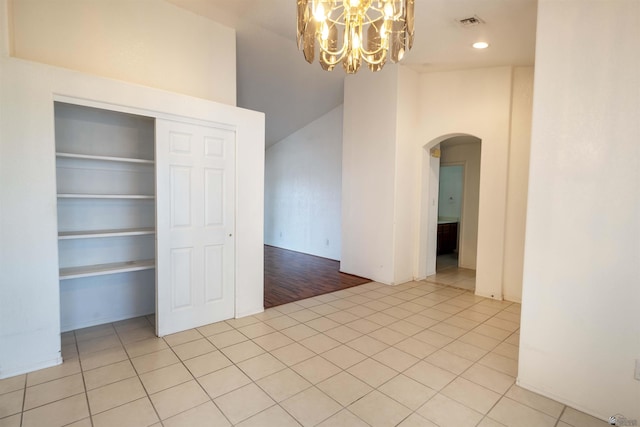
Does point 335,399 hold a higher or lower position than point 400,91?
lower

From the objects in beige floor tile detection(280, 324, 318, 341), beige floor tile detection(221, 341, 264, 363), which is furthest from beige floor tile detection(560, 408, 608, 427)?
beige floor tile detection(221, 341, 264, 363)

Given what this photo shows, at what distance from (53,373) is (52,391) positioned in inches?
11.0

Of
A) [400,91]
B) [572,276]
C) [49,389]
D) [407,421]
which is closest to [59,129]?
[49,389]

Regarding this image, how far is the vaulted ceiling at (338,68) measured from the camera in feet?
10.3

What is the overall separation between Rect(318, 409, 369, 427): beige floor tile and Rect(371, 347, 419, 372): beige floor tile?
2.34 feet

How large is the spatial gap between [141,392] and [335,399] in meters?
1.39

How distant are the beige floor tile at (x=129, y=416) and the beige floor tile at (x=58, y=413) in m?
0.13

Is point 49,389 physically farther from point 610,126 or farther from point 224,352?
point 610,126

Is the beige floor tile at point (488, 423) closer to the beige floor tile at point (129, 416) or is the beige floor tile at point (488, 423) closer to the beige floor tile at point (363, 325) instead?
the beige floor tile at point (363, 325)

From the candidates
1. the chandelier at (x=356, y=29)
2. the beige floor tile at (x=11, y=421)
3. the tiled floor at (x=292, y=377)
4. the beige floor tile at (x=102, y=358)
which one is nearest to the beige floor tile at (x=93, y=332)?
the tiled floor at (x=292, y=377)

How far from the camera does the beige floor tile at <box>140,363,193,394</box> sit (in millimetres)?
2326

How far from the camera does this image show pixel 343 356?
2811 millimetres

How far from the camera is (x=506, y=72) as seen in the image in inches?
169

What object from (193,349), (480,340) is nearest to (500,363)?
(480,340)
